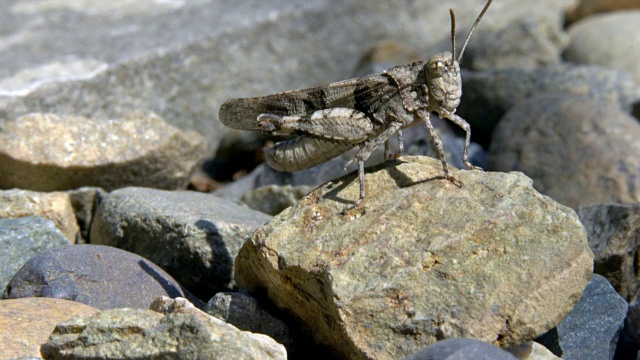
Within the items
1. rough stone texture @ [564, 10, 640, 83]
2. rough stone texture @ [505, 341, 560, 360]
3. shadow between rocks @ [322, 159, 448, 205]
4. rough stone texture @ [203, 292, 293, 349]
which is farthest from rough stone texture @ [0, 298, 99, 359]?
rough stone texture @ [564, 10, 640, 83]

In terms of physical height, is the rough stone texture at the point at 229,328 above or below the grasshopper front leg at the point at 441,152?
below

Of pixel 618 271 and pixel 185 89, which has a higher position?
pixel 185 89

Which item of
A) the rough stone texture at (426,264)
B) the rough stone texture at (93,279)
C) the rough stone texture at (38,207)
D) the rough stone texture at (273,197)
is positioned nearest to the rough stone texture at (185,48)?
the rough stone texture at (38,207)

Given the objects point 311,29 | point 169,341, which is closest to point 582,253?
point 169,341

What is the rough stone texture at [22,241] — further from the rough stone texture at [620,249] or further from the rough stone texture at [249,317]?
the rough stone texture at [620,249]

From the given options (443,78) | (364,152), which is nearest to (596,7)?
(443,78)

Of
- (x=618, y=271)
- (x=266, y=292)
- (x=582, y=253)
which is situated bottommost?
(x=618, y=271)

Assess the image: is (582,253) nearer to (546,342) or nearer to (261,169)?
(546,342)
